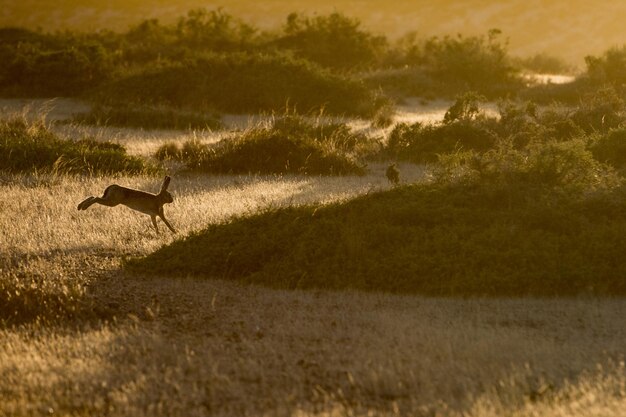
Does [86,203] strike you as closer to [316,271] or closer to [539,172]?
[316,271]

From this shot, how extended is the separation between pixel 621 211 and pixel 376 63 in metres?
26.0

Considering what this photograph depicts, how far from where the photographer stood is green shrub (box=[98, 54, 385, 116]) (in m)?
24.2

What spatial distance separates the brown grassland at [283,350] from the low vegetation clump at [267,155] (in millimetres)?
5568

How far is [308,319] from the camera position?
759 cm

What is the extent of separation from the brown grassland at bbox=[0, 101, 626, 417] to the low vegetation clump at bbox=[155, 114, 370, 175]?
5.57 m

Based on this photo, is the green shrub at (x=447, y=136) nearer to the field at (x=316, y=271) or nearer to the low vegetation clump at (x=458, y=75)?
the field at (x=316, y=271)

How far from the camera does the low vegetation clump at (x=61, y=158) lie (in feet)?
47.4

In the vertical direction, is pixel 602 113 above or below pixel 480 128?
above

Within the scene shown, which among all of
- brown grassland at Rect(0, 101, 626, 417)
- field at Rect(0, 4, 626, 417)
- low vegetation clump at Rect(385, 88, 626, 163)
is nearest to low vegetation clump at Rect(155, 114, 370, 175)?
field at Rect(0, 4, 626, 417)

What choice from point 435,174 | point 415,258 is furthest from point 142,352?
point 435,174

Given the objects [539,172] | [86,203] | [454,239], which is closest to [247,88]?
[86,203]

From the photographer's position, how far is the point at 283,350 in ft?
22.3

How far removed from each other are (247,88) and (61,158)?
34.8 feet

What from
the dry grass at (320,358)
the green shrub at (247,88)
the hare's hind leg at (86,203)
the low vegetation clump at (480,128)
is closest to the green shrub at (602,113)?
the low vegetation clump at (480,128)
